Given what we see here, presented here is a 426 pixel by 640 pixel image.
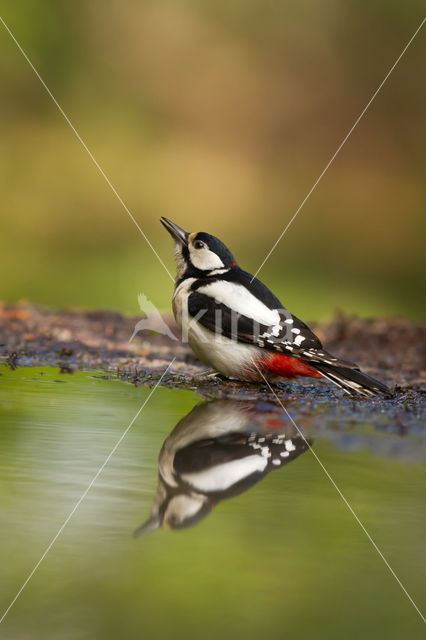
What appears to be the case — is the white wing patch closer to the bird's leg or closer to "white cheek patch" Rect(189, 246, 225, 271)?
"white cheek patch" Rect(189, 246, 225, 271)

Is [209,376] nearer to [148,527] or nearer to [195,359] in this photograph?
[195,359]

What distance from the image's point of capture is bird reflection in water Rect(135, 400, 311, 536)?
72.0 inches

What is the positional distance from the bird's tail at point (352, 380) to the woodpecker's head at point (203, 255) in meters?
0.70

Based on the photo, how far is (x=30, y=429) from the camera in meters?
2.53

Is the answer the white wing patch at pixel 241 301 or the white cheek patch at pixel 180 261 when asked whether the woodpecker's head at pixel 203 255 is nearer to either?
the white cheek patch at pixel 180 261

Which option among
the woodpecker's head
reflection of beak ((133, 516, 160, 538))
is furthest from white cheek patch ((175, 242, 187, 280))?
reflection of beak ((133, 516, 160, 538))

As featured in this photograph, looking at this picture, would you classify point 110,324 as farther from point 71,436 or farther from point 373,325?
point 71,436

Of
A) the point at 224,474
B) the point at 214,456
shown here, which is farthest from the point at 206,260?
the point at 224,474

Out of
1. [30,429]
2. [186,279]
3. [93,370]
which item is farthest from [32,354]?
[30,429]

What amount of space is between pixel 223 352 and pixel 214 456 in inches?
54.2

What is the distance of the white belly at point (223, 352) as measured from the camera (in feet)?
11.9

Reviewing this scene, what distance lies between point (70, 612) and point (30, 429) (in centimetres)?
119

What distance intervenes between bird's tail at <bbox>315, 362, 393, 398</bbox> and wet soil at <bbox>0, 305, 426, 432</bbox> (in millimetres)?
49

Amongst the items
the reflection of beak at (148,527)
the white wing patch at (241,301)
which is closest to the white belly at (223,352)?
the white wing patch at (241,301)
